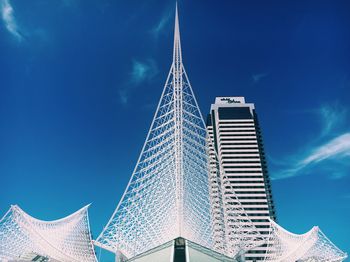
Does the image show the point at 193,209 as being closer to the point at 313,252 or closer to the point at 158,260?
the point at 158,260

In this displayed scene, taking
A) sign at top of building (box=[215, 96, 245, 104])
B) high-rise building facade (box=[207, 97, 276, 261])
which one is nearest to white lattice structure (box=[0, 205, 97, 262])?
high-rise building facade (box=[207, 97, 276, 261])

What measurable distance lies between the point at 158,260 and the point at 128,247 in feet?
41.4

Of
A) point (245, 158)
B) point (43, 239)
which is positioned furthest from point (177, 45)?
point (245, 158)

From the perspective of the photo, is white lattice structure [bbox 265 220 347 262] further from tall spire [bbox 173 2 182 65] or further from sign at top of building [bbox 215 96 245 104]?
sign at top of building [bbox 215 96 245 104]

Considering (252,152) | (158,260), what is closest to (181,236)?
(158,260)

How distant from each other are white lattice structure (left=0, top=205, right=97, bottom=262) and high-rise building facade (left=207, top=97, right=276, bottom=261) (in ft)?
109

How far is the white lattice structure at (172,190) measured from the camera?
115 ft

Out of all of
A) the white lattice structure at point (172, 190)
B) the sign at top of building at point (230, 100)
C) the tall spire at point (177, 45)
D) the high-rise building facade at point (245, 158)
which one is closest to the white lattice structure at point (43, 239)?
the white lattice structure at point (172, 190)

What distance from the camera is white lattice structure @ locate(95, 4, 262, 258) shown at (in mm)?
34969

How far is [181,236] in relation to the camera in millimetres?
30016

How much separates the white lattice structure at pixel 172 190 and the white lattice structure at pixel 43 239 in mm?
8589

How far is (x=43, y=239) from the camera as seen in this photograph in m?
40.0

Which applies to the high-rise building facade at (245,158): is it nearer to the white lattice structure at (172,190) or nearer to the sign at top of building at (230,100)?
the sign at top of building at (230,100)

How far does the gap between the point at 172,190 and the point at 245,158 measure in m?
49.0
